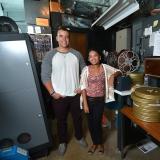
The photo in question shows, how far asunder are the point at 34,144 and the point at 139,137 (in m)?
1.28

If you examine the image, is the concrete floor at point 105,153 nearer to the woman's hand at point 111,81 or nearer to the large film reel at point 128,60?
the woman's hand at point 111,81

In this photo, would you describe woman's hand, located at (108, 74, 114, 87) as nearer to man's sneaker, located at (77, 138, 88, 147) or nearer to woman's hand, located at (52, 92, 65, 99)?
woman's hand, located at (52, 92, 65, 99)

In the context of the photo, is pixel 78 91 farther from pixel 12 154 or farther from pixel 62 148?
pixel 12 154

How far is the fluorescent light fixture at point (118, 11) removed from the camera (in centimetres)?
219

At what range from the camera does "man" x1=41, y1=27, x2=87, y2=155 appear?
182cm

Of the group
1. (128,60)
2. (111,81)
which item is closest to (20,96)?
(111,81)

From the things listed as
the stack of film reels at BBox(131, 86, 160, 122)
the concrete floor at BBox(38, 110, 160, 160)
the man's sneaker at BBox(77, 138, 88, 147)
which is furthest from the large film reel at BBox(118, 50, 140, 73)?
the man's sneaker at BBox(77, 138, 88, 147)

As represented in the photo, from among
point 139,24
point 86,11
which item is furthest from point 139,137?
point 86,11

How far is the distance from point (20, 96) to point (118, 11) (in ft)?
6.40

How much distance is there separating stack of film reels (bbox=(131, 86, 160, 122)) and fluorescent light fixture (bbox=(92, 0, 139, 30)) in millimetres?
1334

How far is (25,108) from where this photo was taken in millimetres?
1756

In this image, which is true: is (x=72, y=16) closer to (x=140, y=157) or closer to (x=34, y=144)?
(x=34, y=144)

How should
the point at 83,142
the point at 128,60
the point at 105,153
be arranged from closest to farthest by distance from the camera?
the point at 105,153, the point at 83,142, the point at 128,60

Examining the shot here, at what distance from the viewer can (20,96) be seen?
172cm
